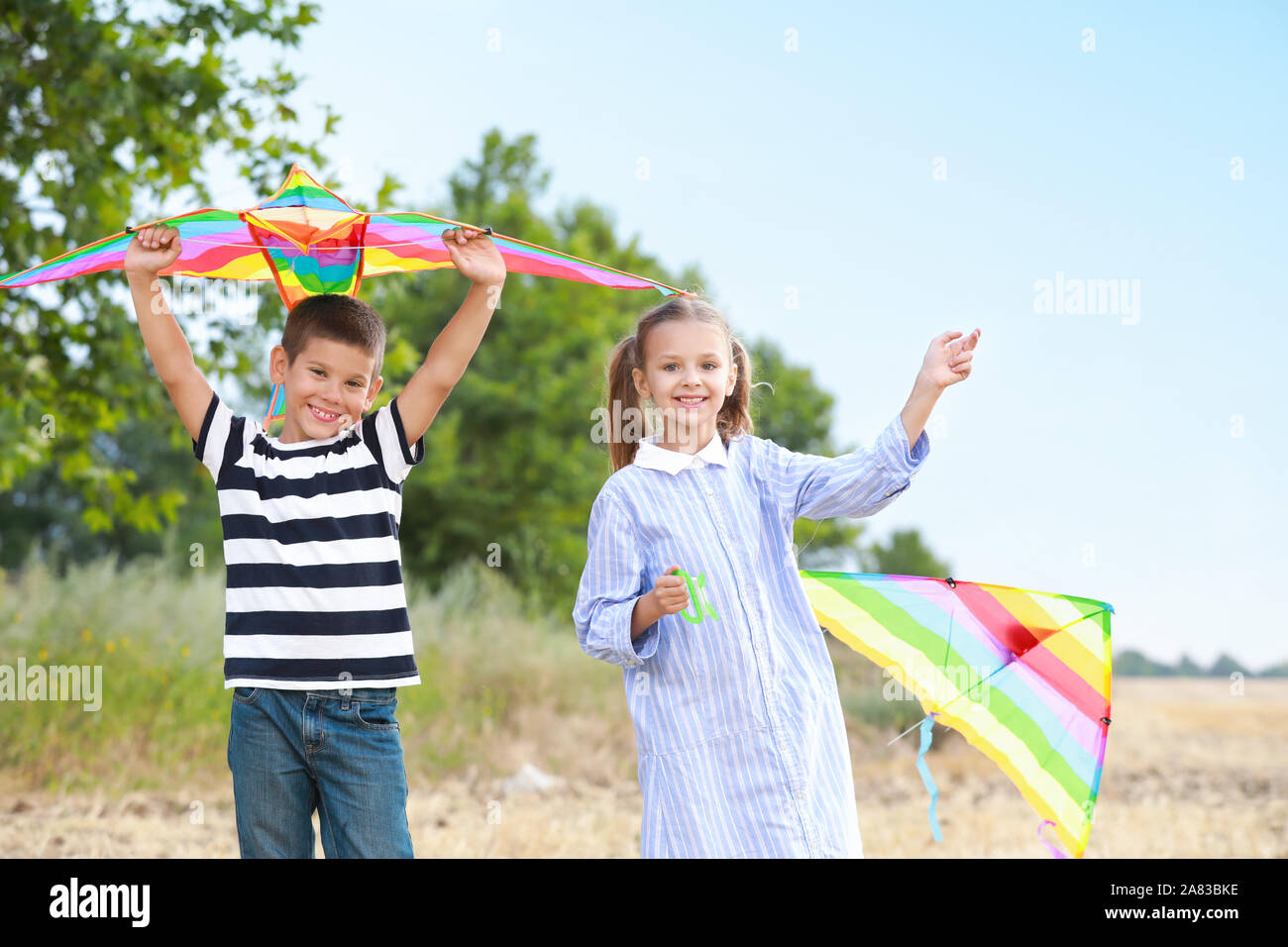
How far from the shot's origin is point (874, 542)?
2770 cm

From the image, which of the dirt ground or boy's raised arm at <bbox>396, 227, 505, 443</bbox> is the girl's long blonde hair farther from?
the dirt ground

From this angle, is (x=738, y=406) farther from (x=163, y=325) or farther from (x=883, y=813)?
(x=883, y=813)

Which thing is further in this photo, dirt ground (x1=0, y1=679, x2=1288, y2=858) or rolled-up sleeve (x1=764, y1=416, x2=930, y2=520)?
dirt ground (x1=0, y1=679, x2=1288, y2=858)

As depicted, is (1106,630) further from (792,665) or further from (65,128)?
(65,128)

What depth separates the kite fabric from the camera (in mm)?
3494

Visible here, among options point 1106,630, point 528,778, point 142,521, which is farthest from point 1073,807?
point 142,521

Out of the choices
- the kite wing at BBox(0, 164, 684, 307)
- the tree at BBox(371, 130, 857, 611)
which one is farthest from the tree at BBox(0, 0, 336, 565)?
the tree at BBox(371, 130, 857, 611)

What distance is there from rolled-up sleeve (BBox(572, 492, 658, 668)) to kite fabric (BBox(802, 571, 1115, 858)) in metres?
0.96

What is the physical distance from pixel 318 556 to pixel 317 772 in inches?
20.3

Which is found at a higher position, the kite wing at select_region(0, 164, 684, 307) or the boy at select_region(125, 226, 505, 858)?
the kite wing at select_region(0, 164, 684, 307)

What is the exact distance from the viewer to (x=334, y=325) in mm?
2949

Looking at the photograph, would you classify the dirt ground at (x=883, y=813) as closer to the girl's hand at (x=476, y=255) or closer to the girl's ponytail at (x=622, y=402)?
the girl's ponytail at (x=622, y=402)

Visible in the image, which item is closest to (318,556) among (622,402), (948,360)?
(622,402)

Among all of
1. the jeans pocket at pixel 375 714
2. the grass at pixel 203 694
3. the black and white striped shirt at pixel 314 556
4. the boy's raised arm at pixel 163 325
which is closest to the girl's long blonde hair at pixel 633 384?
the black and white striped shirt at pixel 314 556
